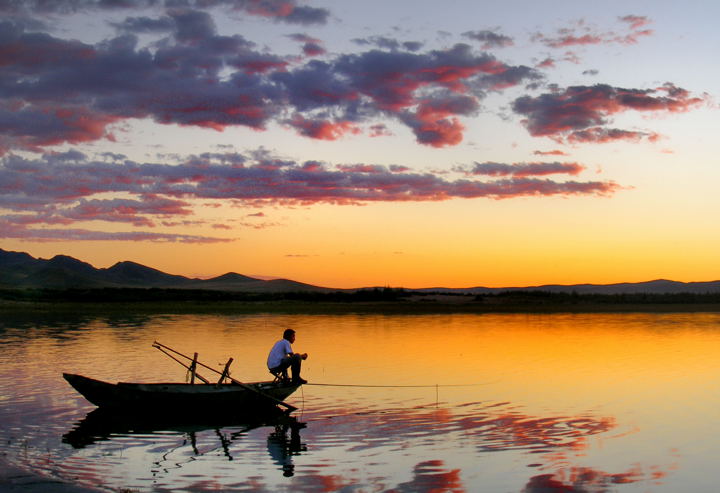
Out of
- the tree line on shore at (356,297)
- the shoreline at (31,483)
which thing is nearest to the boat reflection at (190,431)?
the shoreline at (31,483)

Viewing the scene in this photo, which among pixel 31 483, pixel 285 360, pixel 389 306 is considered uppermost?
pixel 285 360

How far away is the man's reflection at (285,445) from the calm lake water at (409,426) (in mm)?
78

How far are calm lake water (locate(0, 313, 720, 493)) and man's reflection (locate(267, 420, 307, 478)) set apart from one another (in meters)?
0.08

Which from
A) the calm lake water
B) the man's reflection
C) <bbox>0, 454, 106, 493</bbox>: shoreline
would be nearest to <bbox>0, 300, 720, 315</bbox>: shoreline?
the calm lake water

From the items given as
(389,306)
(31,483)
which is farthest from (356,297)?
(31,483)

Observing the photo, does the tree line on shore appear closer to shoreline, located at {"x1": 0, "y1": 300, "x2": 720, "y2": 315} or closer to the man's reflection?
shoreline, located at {"x1": 0, "y1": 300, "x2": 720, "y2": 315}

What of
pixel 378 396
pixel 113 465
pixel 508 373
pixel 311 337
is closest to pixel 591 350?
pixel 508 373

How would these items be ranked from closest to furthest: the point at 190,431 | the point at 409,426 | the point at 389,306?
the point at 190,431
the point at 409,426
the point at 389,306

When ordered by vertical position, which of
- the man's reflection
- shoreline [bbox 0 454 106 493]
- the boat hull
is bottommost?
the man's reflection

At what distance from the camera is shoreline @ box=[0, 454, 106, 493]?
456 inches

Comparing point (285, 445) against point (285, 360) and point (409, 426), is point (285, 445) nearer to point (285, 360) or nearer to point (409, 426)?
point (409, 426)

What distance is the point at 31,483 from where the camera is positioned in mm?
11992

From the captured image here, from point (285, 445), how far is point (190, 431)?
9.77 feet

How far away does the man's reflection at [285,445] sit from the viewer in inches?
562
